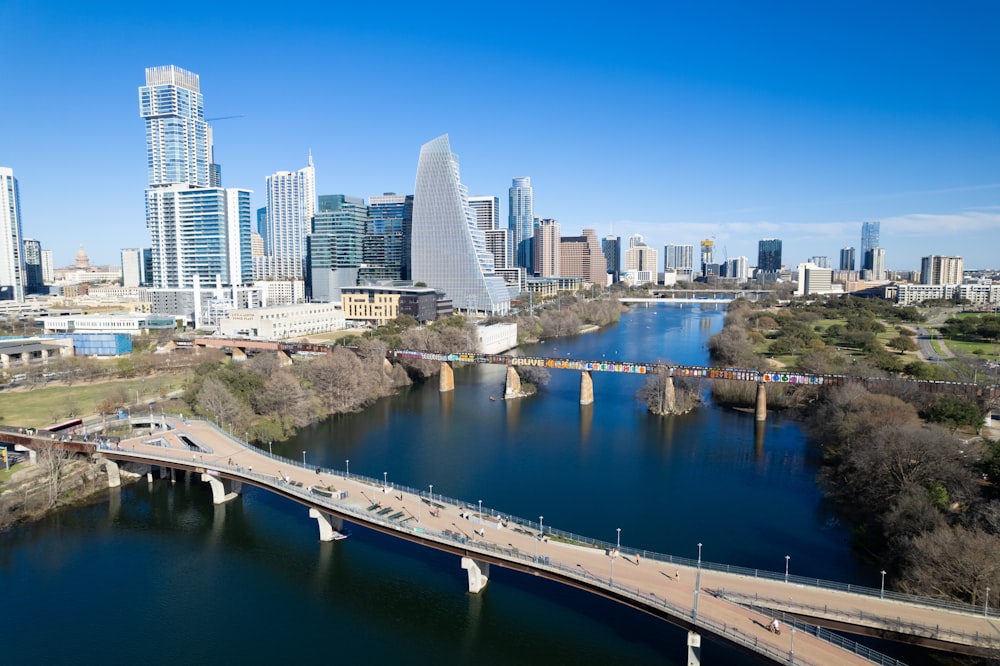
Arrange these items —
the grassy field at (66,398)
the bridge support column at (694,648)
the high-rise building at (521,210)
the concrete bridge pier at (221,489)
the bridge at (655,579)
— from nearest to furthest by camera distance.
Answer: the bridge at (655,579) < the bridge support column at (694,648) < the concrete bridge pier at (221,489) < the grassy field at (66,398) < the high-rise building at (521,210)

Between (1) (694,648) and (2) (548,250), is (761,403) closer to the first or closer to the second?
(1) (694,648)

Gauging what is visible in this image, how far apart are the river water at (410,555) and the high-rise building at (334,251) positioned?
50205 millimetres

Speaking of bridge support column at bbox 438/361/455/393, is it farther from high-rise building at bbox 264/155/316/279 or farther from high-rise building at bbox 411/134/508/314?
high-rise building at bbox 264/155/316/279

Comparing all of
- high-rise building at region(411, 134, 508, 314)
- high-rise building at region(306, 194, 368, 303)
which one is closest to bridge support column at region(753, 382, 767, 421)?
high-rise building at region(411, 134, 508, 314)

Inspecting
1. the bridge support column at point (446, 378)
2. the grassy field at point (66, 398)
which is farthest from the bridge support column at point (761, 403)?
the grassy field at point (66, 398)

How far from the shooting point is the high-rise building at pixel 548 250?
142000 mm

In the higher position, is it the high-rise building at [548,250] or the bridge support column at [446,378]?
the high-rise building at [548,250]

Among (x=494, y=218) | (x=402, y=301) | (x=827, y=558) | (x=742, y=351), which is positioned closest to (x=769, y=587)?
(x=827, y=558)

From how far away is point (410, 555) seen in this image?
1839 centimetres

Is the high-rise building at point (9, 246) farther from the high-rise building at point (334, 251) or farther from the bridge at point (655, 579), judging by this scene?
the bridge at point (655, 579)

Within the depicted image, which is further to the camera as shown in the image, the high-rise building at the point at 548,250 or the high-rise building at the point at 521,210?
the high-rise building at the point at 521,210

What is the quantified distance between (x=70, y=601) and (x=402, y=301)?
47970mm

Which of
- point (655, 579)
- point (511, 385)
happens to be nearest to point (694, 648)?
point (655, 579)

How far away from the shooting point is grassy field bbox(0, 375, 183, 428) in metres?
29.1
